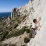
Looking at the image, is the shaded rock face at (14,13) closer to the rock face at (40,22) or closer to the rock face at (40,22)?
the rock face at (40,22)

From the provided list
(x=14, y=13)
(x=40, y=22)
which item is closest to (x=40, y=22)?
(x=40, y=22)

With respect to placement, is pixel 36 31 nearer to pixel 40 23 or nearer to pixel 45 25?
pixel 40 23

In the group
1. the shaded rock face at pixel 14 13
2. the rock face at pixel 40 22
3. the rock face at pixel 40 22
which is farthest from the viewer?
the shaded rock face at pixel 14 13

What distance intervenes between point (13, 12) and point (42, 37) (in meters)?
94.6

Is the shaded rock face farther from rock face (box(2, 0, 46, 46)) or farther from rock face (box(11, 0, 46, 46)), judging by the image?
rock face (box(11, 0, 46, 46))

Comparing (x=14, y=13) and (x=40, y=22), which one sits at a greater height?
(x=14, y=13)

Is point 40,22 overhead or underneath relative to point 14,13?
underneath

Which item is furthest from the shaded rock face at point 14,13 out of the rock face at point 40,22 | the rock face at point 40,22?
the rock face at point 40,22

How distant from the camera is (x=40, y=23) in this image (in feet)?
50.2

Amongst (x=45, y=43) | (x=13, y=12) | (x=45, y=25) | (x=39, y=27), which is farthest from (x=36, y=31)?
(x=13, y=12)

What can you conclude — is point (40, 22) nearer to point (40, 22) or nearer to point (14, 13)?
point (40, 22)

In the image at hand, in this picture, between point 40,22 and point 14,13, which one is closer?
point 40,22

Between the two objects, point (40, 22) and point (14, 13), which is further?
point (14, 13)

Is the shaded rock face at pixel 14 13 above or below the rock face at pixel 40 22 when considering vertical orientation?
above
